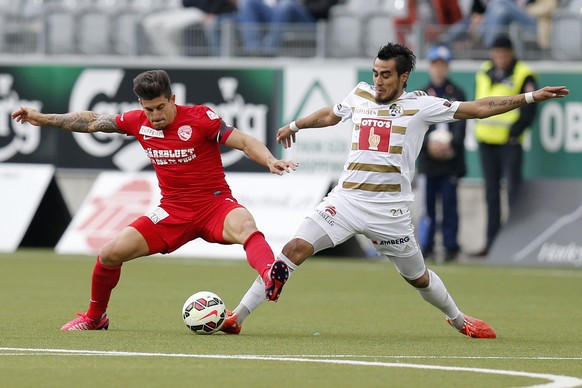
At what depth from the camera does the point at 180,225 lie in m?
10.0

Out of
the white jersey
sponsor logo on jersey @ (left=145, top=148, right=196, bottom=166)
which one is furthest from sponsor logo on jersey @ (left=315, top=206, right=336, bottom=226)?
sponsor logo on jersey @ (left=145, top=148, right=196, bottom=166)

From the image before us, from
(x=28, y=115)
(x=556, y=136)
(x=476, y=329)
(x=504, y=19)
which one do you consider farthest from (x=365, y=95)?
(x=504, y=19)

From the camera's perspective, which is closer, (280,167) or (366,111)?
(280,167)

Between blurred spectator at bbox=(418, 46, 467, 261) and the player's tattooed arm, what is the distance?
8.30 meters

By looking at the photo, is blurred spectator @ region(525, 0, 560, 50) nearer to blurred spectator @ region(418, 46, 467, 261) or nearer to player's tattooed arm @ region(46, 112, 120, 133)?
blurred spectator @ region(418, 46, 467, 261)

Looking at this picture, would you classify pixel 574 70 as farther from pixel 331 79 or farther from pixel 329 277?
pixel 329 277

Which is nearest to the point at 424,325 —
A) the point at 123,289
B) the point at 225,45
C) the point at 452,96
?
the point at 123,289

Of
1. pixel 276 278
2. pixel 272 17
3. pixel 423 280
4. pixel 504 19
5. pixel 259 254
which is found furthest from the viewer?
pixel 272 17

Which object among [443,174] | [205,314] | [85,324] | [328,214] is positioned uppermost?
[328,214]

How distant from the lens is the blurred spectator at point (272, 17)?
2023cm

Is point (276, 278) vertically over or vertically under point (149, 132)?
under

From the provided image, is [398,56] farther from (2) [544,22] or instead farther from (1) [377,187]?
(2) [544,22]

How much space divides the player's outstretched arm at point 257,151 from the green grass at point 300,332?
1.17 meters

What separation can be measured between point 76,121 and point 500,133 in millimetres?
9045
